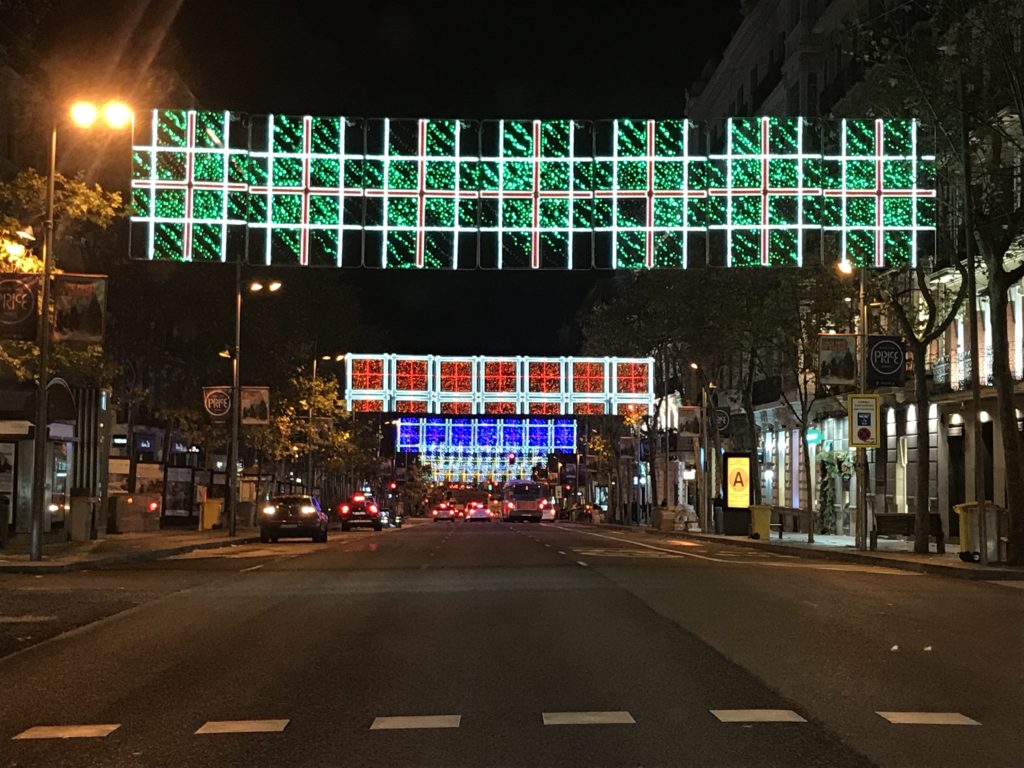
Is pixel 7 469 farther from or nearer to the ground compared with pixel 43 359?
nearer to the ground

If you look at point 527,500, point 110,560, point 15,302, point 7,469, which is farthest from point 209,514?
point 527,500

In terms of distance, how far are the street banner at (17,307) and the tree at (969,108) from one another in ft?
61.6

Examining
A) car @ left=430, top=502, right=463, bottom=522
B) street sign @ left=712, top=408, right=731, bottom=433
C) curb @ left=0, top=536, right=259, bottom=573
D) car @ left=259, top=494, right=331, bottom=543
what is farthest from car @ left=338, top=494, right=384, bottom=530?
car @ left=430, top=502, right=463, bottom=522

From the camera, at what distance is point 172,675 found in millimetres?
11555

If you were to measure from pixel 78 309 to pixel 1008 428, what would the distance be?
20.0m

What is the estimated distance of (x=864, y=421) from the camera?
116ft

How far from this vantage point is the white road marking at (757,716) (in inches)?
360

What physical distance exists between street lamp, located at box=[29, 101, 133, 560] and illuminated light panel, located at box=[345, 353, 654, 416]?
46.1 m

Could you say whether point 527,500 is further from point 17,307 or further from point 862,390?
point 17,307

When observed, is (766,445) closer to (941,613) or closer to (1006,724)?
(941,613)

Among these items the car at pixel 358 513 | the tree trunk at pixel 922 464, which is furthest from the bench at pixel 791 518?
the tree trunk at pixel 922 464

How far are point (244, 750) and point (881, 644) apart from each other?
7.74m

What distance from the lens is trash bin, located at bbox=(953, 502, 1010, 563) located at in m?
28.7

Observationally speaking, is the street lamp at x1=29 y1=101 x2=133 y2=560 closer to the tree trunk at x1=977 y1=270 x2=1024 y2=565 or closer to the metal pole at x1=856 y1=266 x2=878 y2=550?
the tree trunk at x1=977 y1=270 x2=1024 y2=565
